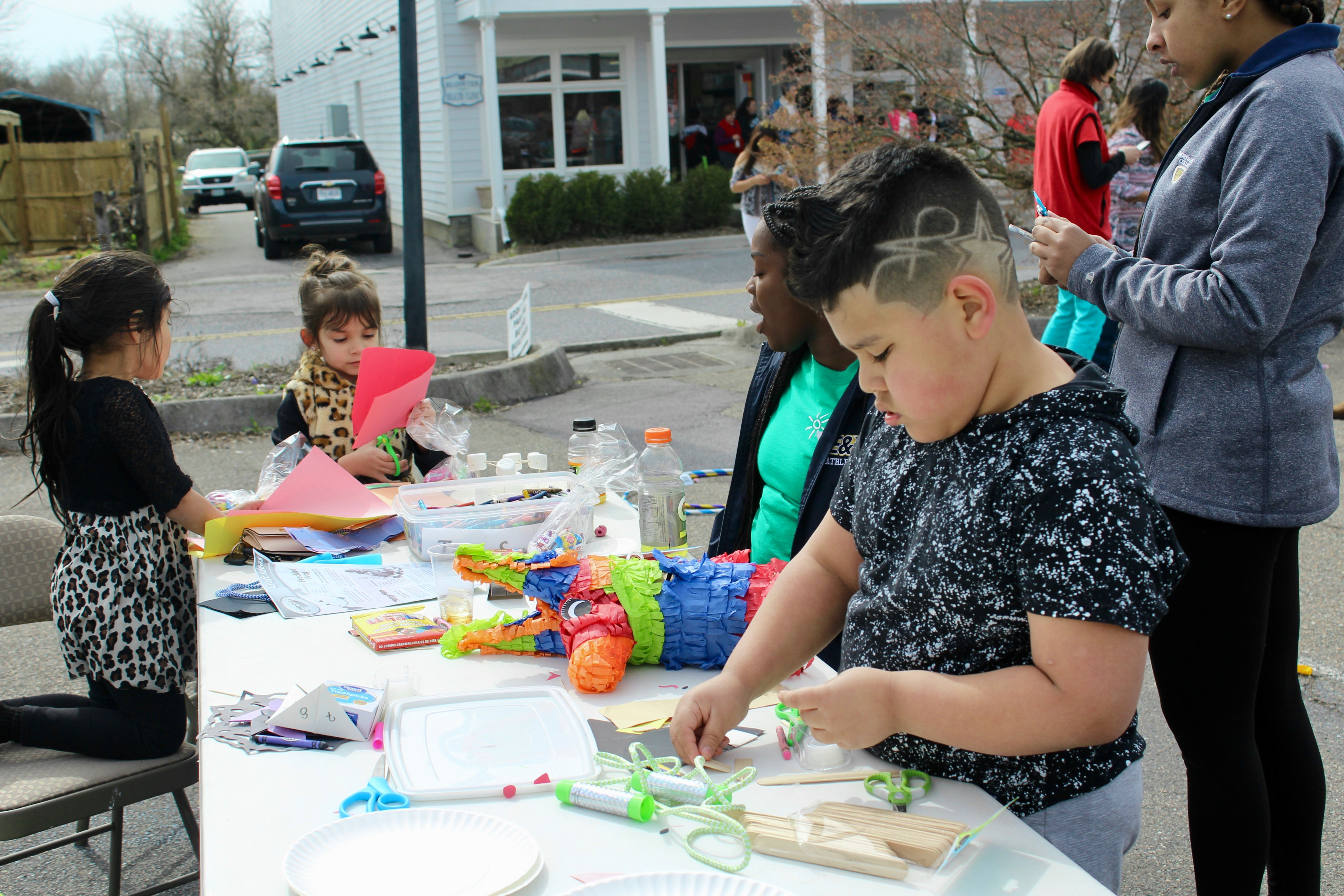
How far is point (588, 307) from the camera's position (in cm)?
1241

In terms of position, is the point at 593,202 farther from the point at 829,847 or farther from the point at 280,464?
the point at 829,847

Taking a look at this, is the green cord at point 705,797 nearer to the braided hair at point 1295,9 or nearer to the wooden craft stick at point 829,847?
the wooden craft stick at point 829,847

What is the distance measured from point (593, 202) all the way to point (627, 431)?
35.0 feet

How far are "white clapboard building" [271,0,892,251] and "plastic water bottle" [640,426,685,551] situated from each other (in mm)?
15136

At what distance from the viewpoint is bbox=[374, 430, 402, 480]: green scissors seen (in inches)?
145

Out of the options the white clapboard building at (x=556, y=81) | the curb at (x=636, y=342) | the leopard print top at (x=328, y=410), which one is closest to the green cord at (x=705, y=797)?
the leopard print top at (x=328, y=410)

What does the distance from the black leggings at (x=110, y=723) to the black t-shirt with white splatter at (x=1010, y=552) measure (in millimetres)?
1713

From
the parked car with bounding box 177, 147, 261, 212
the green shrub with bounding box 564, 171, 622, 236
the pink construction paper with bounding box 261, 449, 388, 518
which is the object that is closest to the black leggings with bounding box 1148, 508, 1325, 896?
the pink construction paper with bounding box 261, 449, 388, 518

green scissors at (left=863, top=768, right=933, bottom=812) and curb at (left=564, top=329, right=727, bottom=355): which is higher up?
curb at (left=564, top=329, right=727, bottom=355)

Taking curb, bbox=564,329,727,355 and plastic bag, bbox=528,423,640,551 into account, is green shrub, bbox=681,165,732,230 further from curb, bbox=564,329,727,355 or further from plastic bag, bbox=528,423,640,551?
plastic bag, bbox=528,423,640,551

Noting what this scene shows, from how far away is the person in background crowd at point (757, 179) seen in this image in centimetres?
1066

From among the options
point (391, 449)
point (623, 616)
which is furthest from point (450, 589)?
point (391, 449)

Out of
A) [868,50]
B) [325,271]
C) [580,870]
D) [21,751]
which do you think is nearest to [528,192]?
[868,50]

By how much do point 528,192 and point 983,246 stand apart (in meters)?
16.1
